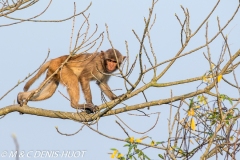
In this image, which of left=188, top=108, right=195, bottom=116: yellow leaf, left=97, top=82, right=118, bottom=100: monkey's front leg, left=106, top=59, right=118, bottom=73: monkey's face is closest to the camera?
left=188, top=108, right=195, bottom=116: yellow leaf

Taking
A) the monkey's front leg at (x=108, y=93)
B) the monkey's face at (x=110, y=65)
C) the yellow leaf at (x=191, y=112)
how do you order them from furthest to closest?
the monkey's face at (x=110, y=65)
the monkey's front leg at (x=108, y=93)
the yellow leaf at (x=191, y=112)

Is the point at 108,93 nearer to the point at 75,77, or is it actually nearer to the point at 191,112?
the point at 75,77

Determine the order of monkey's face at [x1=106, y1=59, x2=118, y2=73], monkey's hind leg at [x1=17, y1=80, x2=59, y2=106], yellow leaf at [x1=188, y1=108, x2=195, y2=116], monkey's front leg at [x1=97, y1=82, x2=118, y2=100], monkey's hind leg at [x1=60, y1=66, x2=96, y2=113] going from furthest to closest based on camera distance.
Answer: monkey's face at [x1=106, y1=59, x2=118, y2=73] → monkey's front leg at [x1=97, y1=82, x2=118, y2=100] → monkey's hind leg at [x1=60, y1=66, x2=96, y2=113] → monkey's hind leg at [x1=17, y1=80, x2=59, y2=106] → yellow leaf at [x1=188, y1=108, x2=195, y2=116]

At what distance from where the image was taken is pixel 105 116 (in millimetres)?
7910

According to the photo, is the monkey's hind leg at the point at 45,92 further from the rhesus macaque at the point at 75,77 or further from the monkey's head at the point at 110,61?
the monkey's head at the point at 110,61

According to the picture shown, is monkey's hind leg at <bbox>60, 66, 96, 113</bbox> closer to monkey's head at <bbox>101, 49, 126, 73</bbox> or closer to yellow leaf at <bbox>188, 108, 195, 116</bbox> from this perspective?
monkey's head at <bbox>101, 49, 126, 73</bbox>

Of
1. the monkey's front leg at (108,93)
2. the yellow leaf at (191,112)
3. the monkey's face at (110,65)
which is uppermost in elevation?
the monkey's face at (110,65)

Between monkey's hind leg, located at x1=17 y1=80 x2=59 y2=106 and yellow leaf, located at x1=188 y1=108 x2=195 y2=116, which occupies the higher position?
monkey's hind leg, located at x1=17 y1=80 x2=59 y2=106

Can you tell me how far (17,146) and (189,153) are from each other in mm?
3284

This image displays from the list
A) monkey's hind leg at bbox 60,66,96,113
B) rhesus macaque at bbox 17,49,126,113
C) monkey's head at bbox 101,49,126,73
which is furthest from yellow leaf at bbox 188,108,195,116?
monkey's head at bbox 101,49,126,73

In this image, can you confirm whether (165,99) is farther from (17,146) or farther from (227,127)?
(17,146)

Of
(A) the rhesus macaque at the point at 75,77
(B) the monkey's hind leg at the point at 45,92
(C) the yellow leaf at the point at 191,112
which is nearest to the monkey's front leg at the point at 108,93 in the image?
(A) the rhesus macaque at the point at 75,77

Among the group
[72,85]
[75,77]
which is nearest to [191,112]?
[72,85]

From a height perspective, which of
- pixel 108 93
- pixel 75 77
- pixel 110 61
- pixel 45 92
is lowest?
pixel 45 92
